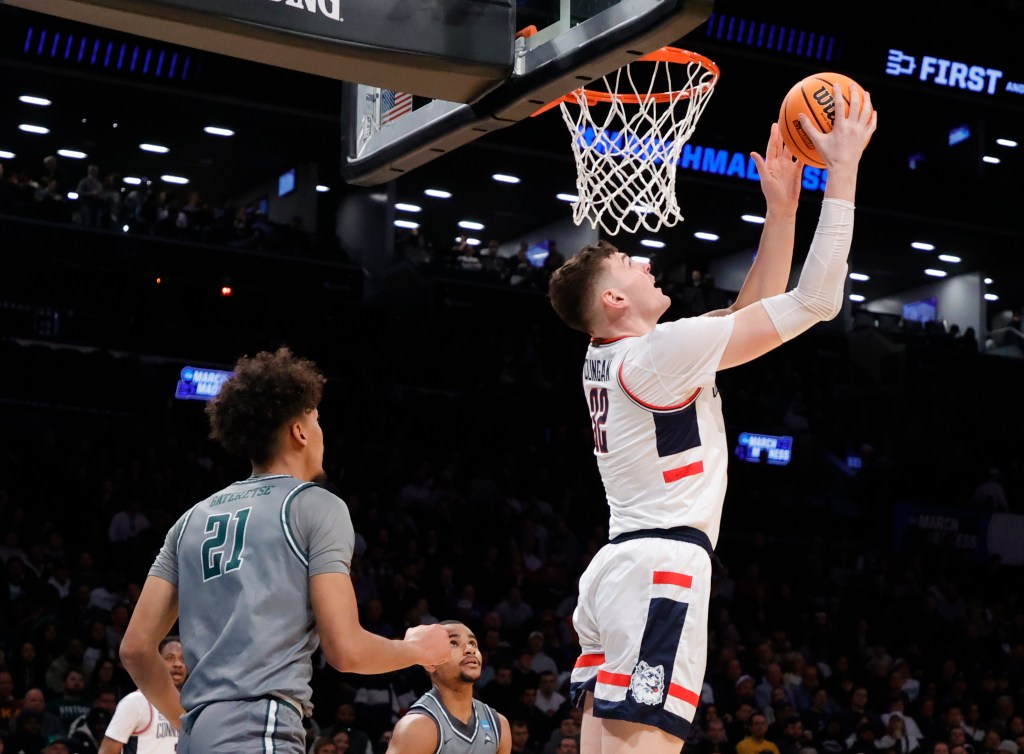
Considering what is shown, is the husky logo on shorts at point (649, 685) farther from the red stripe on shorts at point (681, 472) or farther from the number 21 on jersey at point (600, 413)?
the number 21 on jersey at point (600, 413)

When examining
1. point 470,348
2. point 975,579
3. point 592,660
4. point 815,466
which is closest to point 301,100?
point 470,348

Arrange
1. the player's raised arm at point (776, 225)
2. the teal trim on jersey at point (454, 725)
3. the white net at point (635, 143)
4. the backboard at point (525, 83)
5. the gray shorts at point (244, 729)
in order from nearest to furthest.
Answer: the gray shorts at point (244, 729)
the backboard at point (525, 83)
the player's raised arm at point (776, 225)
the white net at point (635, 143)
the teal trim on jersey at point (454, 725)

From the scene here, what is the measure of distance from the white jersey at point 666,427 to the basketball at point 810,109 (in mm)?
765

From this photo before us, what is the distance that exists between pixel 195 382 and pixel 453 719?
12.7m

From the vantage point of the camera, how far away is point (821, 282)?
14.6ft

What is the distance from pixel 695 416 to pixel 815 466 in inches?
758

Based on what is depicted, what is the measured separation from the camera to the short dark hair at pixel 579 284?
482 cm

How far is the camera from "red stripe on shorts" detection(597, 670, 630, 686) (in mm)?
4441

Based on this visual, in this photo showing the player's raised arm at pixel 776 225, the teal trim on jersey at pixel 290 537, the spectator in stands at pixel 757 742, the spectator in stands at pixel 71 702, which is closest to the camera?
the teal trim on jersey at pixel 290 537

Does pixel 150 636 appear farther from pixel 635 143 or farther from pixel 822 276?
pixel 635 143

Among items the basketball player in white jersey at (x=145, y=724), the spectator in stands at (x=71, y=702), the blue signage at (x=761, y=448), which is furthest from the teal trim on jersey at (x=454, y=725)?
the blue signage at (x=761, y=448)

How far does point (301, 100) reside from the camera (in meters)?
23.7

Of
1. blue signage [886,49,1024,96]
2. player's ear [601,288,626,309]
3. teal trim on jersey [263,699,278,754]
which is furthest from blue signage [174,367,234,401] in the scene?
→ teal trim on jersey [263,699,278,754]

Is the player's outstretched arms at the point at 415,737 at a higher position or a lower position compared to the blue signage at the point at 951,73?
lower
